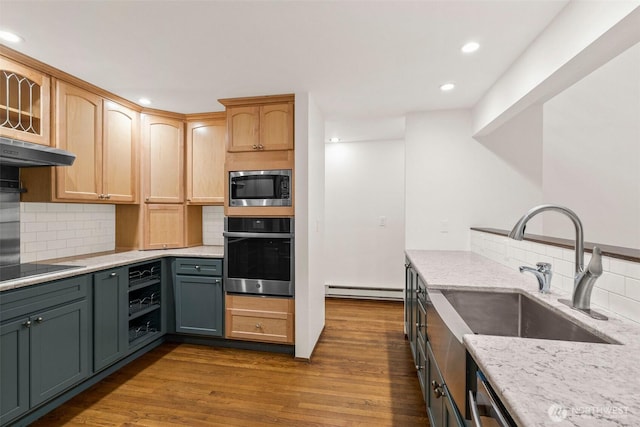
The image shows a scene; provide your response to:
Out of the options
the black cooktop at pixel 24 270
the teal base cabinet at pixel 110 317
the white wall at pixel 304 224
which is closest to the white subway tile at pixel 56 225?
Result: the black cooktop at pixel 24 270

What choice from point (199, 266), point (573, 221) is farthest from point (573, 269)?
point (199, 266)

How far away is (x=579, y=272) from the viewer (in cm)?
124

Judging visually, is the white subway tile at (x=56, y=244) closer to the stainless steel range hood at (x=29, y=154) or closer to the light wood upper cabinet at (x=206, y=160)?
the stainless steel range hood at (x=29, y=154)

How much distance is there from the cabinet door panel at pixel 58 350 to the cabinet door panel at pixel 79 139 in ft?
3.05

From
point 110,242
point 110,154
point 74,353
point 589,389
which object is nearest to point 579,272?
point 589,389

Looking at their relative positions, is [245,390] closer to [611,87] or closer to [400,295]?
[400,295]

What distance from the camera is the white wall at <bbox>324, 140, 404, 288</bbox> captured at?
14.2ft

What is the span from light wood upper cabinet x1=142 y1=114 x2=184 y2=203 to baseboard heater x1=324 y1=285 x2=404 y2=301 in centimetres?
252

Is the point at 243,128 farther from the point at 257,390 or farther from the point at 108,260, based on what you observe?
the point at 257,390

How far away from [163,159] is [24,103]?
1133 millimetres

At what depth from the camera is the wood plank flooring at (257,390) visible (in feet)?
6.25

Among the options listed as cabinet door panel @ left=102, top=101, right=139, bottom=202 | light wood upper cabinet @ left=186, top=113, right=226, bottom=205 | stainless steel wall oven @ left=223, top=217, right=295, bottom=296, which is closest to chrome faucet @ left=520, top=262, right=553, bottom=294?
stainless steel wall oven @ left=223, top=217, right=295, bottom=296

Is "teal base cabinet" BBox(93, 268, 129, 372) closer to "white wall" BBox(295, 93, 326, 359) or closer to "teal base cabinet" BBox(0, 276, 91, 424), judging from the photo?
"teal base cabinet" BBox(0, 276, 91, 424)

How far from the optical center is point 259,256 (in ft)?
9.09
